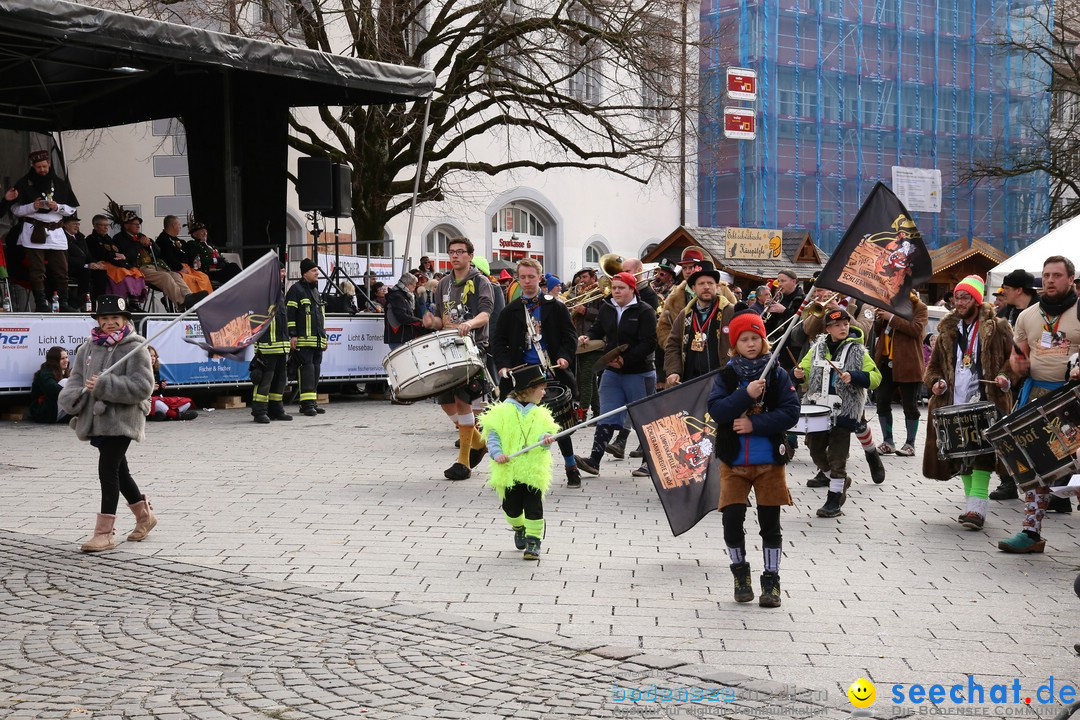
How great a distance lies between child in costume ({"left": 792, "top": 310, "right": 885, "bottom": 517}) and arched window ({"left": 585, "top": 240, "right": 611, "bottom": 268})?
2651 cm

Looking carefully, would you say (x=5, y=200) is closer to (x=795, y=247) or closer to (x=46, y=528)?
(x=46, y=528)

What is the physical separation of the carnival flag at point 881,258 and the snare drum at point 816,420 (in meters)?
2.55

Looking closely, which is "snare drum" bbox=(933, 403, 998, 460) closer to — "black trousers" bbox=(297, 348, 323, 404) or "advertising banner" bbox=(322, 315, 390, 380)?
"black trousers" bbox=(297, 348, 323, 404)

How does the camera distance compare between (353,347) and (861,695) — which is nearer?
(861,695)

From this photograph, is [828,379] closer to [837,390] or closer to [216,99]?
[837,390]

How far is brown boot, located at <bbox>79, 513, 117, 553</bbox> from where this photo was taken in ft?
26.5

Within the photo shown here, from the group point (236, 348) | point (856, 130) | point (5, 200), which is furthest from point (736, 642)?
point (856, 130)

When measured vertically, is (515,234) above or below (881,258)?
above

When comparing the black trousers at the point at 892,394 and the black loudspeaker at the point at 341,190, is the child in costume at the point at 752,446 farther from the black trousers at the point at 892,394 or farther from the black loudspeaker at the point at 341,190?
the black loudspeaker at the point at 341,190

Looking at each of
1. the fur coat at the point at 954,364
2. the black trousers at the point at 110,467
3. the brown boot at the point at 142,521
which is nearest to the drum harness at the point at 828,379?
the fur coat at the point at 954,364

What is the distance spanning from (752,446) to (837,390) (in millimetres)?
3496

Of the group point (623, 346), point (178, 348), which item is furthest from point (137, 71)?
point (623, 346)

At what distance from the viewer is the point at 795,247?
36562mm

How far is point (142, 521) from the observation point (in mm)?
8461
